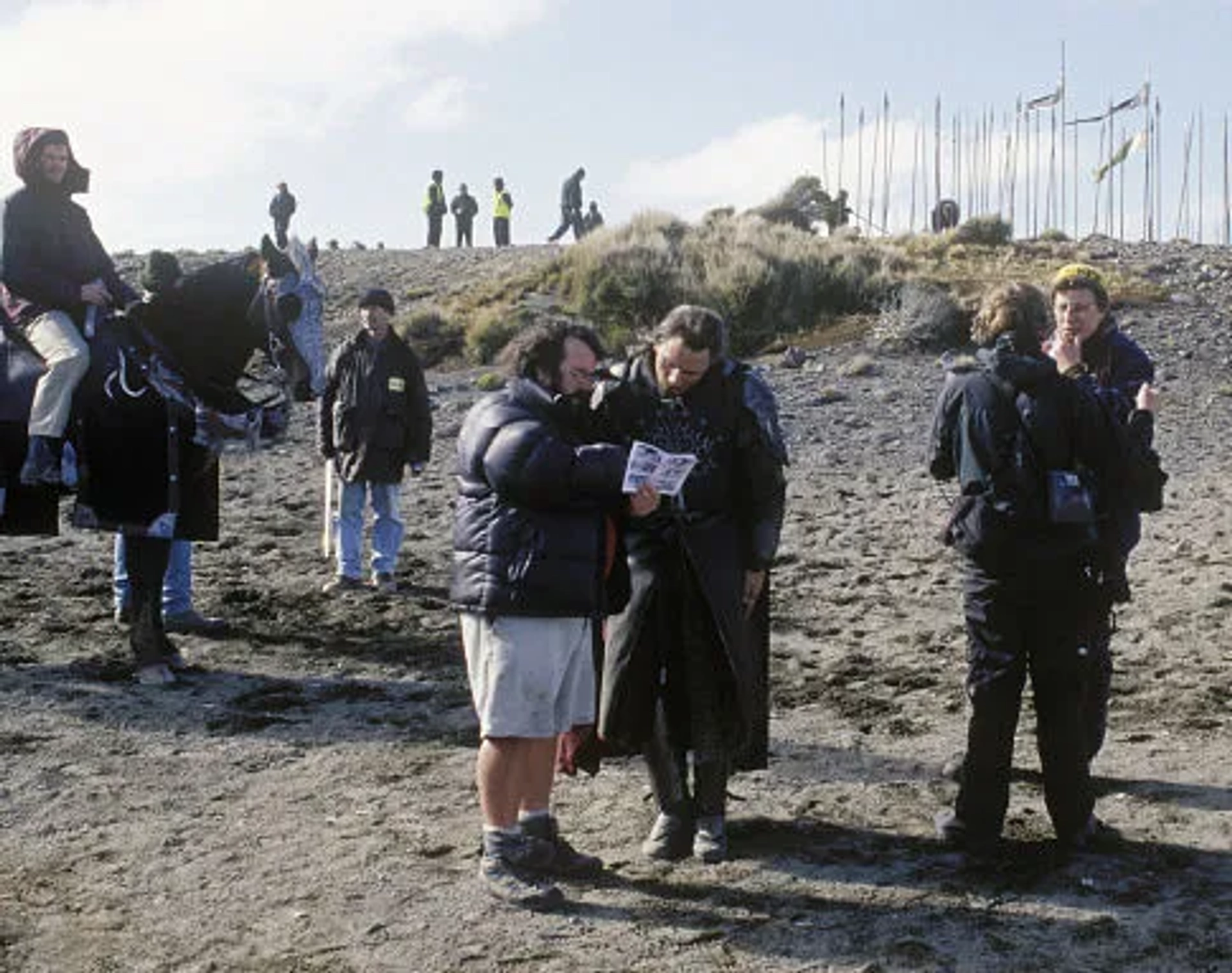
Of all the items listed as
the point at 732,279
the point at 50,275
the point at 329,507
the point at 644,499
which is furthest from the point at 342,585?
the point at 732,279

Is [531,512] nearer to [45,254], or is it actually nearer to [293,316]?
[293,316]

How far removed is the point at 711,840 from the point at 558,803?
86 cm

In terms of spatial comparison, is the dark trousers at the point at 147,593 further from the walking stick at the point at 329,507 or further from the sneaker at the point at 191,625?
the walking stick at the point at 329,507

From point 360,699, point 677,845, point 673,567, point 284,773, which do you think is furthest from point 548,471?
point 360,699

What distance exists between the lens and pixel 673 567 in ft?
16.3

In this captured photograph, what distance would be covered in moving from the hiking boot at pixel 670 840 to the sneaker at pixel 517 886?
44cm

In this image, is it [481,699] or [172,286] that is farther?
[172,286]

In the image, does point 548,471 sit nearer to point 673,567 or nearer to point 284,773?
point 673,567

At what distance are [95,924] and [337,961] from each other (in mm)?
815

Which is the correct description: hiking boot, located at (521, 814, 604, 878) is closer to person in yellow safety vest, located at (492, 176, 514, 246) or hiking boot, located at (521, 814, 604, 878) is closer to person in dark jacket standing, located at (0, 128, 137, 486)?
person in dark jacket standing, located at (0, 128, 137, 486)

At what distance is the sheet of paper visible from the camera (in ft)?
14.6

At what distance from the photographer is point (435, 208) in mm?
37969

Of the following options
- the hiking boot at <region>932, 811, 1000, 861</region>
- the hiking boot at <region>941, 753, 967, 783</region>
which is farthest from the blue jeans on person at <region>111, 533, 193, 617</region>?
the hiking boot at <region>932, 811, 1000, 861</region>

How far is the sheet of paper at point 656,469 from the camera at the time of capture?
444 centimetres
